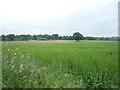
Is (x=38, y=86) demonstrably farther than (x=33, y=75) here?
No

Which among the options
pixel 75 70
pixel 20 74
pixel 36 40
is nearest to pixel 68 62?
pixel 75 70

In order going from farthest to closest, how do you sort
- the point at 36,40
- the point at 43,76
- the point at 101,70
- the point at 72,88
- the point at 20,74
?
the point at 36,40 → the point at 101,70 → the point at 43,76 → the point at 20,74 → the point at 72,88

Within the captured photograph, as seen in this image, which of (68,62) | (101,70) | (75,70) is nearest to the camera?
(101,70)

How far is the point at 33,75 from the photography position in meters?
2.48

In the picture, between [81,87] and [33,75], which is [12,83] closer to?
[33,75]

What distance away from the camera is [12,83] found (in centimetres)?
223

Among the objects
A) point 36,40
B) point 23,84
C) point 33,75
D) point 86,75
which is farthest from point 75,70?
point 36,40

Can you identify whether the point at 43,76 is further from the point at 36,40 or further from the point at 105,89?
the point at 36,40

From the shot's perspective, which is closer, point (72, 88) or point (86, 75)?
point (72, 88)

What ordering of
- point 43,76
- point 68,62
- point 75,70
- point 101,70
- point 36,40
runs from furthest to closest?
point 36,40
point 68,62
point 75,70
point 101,70
point 43,76

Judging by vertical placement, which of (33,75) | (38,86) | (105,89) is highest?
(33,75)

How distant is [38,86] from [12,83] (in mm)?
587

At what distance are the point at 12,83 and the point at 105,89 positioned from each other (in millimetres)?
2175

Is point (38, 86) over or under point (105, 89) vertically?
over
